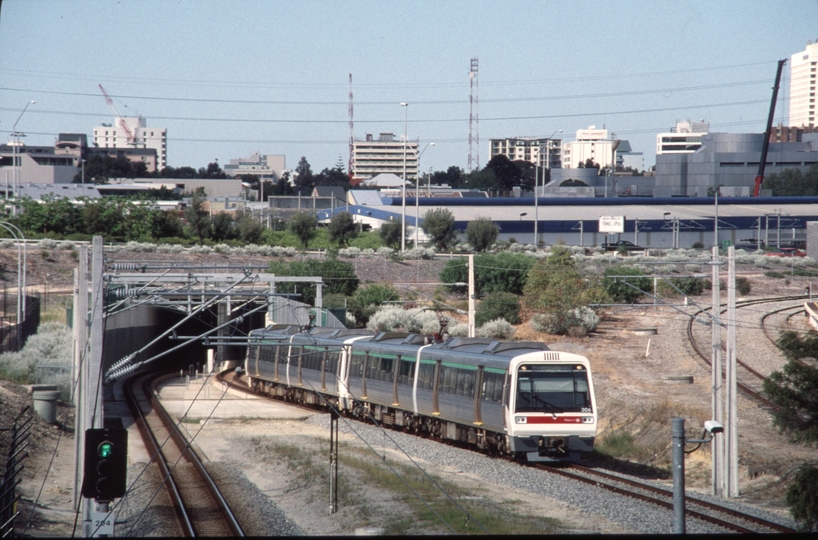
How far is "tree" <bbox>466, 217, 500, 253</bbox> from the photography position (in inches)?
2657

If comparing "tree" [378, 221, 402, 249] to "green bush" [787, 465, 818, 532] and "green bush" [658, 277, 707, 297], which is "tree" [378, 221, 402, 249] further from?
"green bush" [787, 465, 818, 532]

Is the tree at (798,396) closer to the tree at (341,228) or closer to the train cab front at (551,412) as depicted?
the train cab front at (551,412)

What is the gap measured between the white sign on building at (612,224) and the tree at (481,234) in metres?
10.5

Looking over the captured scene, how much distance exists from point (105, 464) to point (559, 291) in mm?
31442

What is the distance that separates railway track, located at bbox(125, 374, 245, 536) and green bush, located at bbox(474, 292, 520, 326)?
18.1m

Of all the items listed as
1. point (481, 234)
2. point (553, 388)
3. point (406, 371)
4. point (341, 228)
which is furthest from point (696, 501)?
point (341, 228)

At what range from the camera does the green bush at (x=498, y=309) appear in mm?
43531

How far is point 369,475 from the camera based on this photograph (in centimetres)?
1836

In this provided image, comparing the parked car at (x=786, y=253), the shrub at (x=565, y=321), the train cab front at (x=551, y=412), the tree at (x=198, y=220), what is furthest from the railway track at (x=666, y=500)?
the tree at (x=198, y=220)

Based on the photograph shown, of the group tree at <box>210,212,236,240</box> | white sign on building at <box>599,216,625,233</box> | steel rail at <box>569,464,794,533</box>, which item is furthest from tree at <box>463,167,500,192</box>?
steel rail at <box>569,464,794,533</box>

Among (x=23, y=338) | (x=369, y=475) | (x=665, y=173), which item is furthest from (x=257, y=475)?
(x=665, y=173)

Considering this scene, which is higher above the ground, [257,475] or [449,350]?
[449,350]

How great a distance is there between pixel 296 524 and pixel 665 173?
338ft

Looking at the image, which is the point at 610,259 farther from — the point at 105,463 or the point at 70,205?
the point at 105,463
